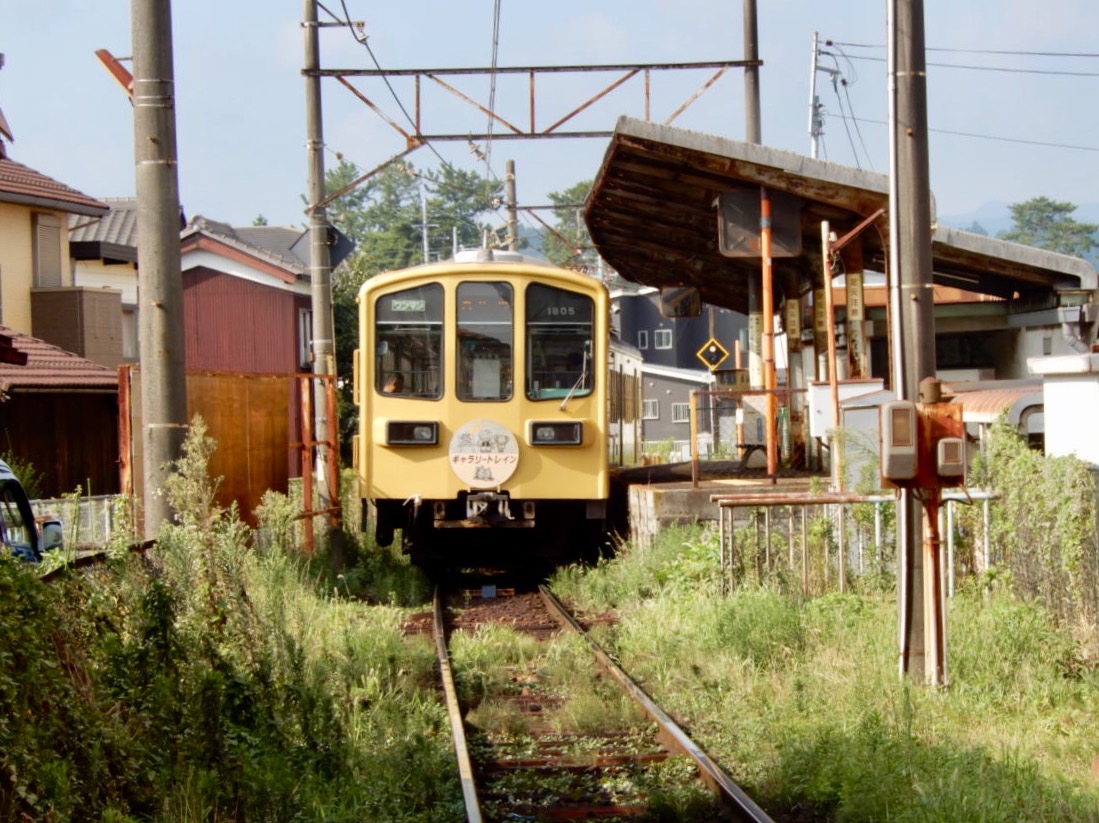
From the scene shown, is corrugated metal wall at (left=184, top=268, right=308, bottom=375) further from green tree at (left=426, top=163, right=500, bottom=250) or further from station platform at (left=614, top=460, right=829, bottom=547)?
green tree at (left=426, top=163, right=500, bottom=250)

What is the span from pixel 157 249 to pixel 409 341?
573 cm

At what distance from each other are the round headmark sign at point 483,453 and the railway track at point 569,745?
284cm

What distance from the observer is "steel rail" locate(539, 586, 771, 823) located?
5.56 m

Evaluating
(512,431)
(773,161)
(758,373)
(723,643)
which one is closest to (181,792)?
(723,643)

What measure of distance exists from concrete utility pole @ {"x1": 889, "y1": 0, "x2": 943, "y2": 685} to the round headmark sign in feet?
19.0

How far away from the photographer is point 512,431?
1298 cm

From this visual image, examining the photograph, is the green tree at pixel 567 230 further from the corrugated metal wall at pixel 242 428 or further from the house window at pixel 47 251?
the corrugated metal wall at pixel 242 428

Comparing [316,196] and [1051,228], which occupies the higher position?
[1051,228]

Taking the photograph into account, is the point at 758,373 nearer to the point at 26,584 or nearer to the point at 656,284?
the point at 656,284

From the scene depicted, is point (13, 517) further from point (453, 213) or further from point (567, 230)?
point (567, 230)

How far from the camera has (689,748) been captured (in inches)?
255

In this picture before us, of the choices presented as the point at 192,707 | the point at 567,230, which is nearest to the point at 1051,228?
the point at 567,230

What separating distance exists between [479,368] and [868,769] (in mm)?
7884

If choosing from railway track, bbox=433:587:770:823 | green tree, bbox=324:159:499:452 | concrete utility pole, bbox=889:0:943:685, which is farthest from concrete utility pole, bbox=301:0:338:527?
green tree, bbox=324:159:499:452
